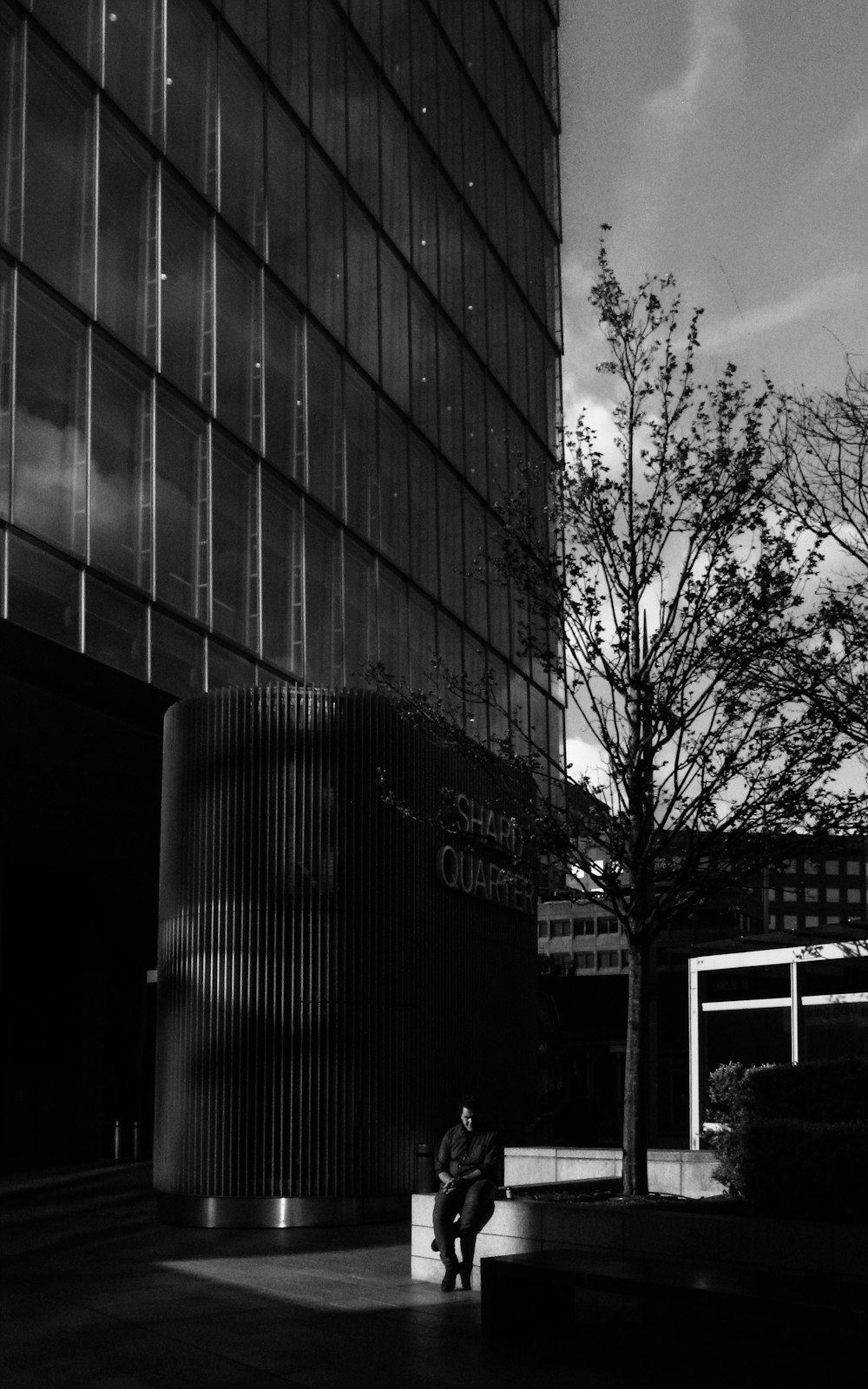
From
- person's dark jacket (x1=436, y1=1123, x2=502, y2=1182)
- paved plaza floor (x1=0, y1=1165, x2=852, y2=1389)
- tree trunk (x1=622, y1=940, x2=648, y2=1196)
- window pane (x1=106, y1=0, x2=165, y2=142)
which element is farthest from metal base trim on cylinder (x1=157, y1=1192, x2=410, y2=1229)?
window pane (x1=106, y1=0, x2=165, y2=142)

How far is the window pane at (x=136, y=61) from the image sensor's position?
22844mm

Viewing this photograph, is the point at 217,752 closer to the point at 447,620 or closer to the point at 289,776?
the point at 289,776

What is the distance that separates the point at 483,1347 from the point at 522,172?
3690cm

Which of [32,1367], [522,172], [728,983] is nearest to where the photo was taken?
[32,1367]

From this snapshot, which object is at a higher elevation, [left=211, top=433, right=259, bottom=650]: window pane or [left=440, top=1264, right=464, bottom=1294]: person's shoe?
[left=211, top=433, right=259, bottom=650]: window pane

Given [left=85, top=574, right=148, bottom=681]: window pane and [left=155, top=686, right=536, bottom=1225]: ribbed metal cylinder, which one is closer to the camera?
[left=155, top=686, right=536, bottom=1225]: ribbed metal cylinder

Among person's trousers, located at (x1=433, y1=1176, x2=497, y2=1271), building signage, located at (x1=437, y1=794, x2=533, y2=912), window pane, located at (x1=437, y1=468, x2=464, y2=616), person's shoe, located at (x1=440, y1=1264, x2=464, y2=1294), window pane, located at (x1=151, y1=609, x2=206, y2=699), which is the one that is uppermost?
window pane, located at (x1=437, y1=468, x2=464, y2=616)

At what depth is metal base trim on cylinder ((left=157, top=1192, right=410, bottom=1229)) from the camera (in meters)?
17.4

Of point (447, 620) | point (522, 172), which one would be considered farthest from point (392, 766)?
point (522, 172)

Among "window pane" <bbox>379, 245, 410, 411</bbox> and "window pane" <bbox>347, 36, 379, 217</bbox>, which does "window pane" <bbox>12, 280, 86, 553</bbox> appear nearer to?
"window pane" <bbox>379, 245, 410, 411</bbox>

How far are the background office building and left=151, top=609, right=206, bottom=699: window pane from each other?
2.1 inches

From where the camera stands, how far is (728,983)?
7425 cm

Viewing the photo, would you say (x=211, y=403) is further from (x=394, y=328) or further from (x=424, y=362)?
(x=424, y=362)

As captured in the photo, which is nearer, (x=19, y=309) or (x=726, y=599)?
(x=726, y=599)
